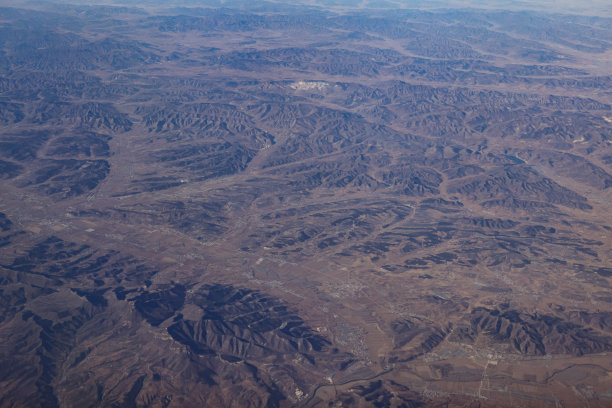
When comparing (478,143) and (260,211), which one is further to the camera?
(478,143)

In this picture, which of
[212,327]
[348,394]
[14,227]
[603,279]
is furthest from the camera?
[14,227]

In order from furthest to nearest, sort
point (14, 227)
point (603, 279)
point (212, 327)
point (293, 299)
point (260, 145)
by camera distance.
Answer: point (260, 145)
point (14, 227)
point (603, 279)
point (293, 299)
point (212, 327)

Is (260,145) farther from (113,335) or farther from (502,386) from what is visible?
A: (502,386)

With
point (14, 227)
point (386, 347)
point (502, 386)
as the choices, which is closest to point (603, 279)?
point (502, 386)

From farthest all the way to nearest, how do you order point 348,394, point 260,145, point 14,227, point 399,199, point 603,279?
point 260,145
point 399,199
point 14,227
point 603,279
point 348,394

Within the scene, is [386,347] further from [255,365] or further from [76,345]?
[76,345]

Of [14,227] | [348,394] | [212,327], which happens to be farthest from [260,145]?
[348,394]

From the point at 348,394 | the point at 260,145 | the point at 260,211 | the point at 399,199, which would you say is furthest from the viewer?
the point at 260,145
